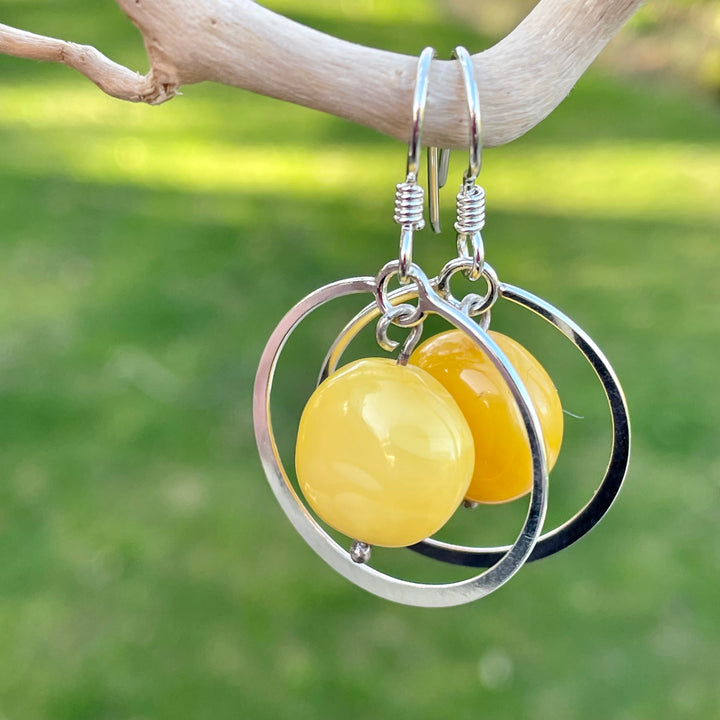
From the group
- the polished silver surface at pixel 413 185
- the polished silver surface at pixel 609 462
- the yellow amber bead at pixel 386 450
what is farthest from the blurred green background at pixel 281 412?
the polished silver surface at pixel 413 185

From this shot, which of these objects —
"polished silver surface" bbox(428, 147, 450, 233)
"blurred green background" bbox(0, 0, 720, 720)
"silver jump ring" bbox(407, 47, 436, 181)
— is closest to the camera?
"silver jump ring" bbox(407, 47, 436, 181)

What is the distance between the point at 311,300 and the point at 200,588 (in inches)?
50.3

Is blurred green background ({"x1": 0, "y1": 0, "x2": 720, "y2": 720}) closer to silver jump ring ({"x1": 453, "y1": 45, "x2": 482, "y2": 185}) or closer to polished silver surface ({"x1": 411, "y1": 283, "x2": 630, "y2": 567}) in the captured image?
polished silver surface ({"x1": 411, "y1": 283, "x2": 630, "y2": 567})

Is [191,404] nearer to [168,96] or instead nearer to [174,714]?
[174,714]

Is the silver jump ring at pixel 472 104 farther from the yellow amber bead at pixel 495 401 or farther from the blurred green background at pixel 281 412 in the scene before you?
the blurred green background at pixel 281 412

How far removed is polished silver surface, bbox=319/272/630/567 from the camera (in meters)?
0.75

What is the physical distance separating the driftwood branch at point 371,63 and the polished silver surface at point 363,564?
0.12 meters

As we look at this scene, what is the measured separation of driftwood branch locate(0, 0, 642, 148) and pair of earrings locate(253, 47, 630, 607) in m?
0.03

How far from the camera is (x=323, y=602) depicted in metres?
1.87

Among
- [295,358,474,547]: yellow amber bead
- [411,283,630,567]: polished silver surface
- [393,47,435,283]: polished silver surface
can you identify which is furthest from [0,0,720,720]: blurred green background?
[393,47,435,283]: polished silver surface

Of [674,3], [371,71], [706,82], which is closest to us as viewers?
[371,71]

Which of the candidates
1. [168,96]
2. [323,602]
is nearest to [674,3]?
[323,602]

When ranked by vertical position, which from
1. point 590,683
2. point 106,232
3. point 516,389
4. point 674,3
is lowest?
point 516,389

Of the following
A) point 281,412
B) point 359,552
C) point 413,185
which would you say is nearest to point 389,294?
point 413,185
